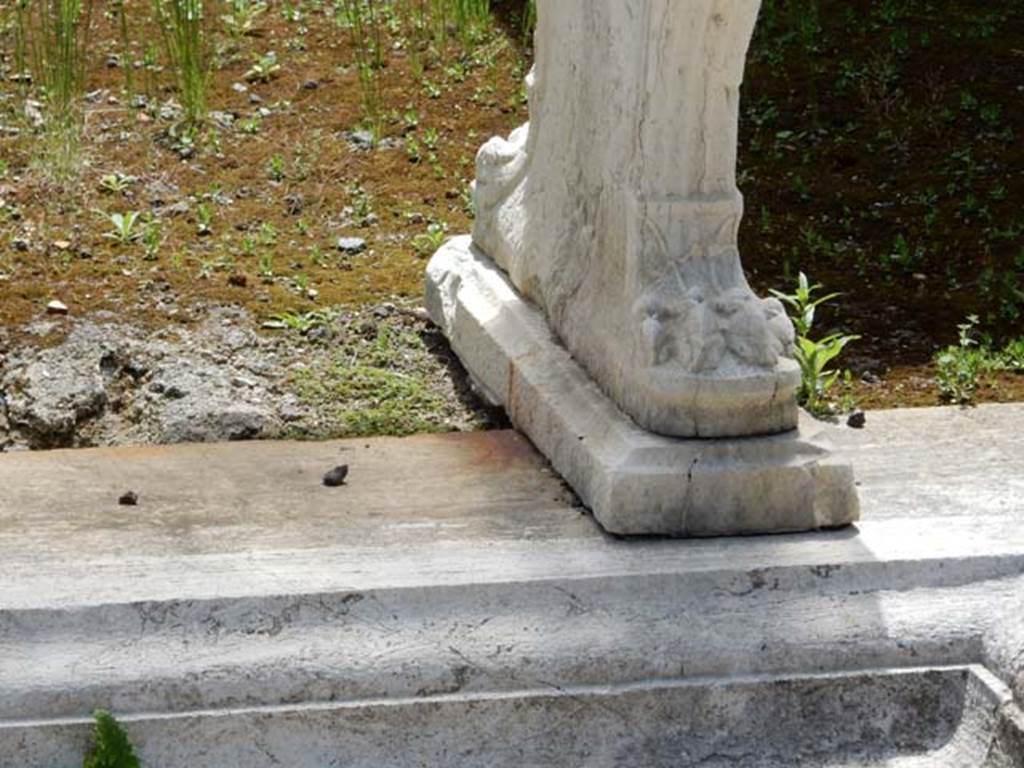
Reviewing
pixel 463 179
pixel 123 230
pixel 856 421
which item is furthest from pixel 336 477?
pixel 463 179

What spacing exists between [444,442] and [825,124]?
111 inches

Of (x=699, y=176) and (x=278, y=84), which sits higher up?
(x=699, y=176)

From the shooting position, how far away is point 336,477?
408cm

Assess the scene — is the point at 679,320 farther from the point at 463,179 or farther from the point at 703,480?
the point at 463,179

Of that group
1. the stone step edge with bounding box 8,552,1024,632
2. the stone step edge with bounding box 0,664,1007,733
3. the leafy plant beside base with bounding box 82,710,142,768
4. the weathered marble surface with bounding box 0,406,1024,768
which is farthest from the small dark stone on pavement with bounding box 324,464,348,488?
the leafy plant beside base with bounding box 82,710,142,768

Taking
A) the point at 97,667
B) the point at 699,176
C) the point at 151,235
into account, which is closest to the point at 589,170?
the point at 699,176

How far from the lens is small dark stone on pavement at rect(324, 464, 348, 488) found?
4.07 metres

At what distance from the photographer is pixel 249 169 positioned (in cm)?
625

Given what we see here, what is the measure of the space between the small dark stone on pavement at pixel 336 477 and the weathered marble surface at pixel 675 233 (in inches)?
19.9

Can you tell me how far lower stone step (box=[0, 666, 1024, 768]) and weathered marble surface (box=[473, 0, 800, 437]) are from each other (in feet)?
1.72

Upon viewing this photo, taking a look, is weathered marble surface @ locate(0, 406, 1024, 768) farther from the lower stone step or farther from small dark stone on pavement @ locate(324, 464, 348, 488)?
small dark stone on pavement @ locate(324, 464, 348, 488)

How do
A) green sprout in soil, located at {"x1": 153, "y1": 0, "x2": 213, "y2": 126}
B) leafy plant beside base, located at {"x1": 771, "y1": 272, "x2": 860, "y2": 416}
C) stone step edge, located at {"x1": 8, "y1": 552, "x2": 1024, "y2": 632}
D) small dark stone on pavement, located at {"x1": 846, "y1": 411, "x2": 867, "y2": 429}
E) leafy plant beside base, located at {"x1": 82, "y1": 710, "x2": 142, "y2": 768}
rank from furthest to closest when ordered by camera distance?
leafy plant beside base, located at {"x1": 771, "y1": 272, "x2": 860, "y2": 416} < small dark stone on pavement, located at {"x1": 846, "y1": 411, "x2": 867, "y2": 429} < stone step edge, located at {"x1": 8, "y1": 552, "x2": 1024, "y2": 632} < leafy plant beside base, located at {"x1": 82, "y1": 710, "x2": 142, "y2": 768} < green sprout in soil, located at {"x1": 153, "y1": 0, "x2": 213, "y2": 126}

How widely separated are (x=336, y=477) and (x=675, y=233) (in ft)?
2.62

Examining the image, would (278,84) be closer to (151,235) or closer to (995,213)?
(151,235)
